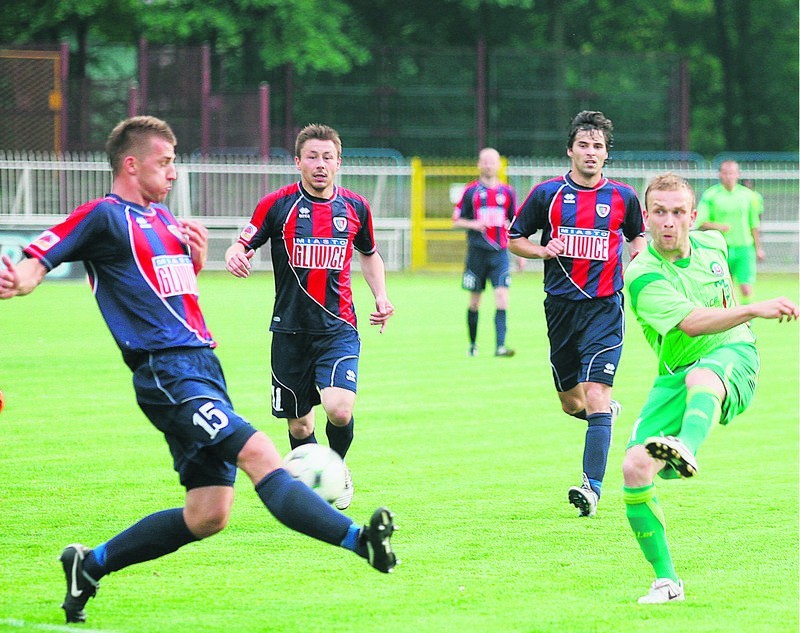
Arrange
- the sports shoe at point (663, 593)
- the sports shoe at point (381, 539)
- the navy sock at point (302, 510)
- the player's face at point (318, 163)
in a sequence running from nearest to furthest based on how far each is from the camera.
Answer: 1. the sports shoe at point (381, 539)
2. the navy sock at point (302, 510)
3. the sports shoe at point (663, 593)
4. the player's face at point (318, 163)

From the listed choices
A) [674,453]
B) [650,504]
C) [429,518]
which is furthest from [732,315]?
[429,518]

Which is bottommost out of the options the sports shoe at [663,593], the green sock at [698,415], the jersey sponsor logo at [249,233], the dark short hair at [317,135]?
the sports shoe at [663,593]

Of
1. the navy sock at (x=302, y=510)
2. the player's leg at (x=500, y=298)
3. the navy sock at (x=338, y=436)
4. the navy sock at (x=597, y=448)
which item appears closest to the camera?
the navy sock at (x=302, y=510)

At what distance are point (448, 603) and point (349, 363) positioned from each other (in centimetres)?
232

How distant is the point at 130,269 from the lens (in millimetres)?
5211

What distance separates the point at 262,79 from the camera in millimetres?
37625

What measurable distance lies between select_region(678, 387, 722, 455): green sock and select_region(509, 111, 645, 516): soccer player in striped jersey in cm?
228

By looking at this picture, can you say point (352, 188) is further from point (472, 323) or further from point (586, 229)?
point (586, 229)

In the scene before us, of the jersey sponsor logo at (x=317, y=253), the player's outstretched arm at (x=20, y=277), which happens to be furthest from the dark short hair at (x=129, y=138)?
the jersey sponsor logo at (x=317, y=253)

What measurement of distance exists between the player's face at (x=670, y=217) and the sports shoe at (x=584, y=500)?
1.87 m

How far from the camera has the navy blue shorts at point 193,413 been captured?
5.02 metres

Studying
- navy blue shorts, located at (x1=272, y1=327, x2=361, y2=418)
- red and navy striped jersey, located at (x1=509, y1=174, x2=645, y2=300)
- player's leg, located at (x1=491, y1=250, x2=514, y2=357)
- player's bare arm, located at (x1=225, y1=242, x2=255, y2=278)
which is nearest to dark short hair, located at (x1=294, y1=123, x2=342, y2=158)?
player's bare arm, located at (x1=225, y1=242, x2=255, y2=278)

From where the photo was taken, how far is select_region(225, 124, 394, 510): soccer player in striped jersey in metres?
7.60

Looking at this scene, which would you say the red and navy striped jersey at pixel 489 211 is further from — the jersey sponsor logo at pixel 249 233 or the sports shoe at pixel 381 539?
the sports shoe at pixel 381 539
